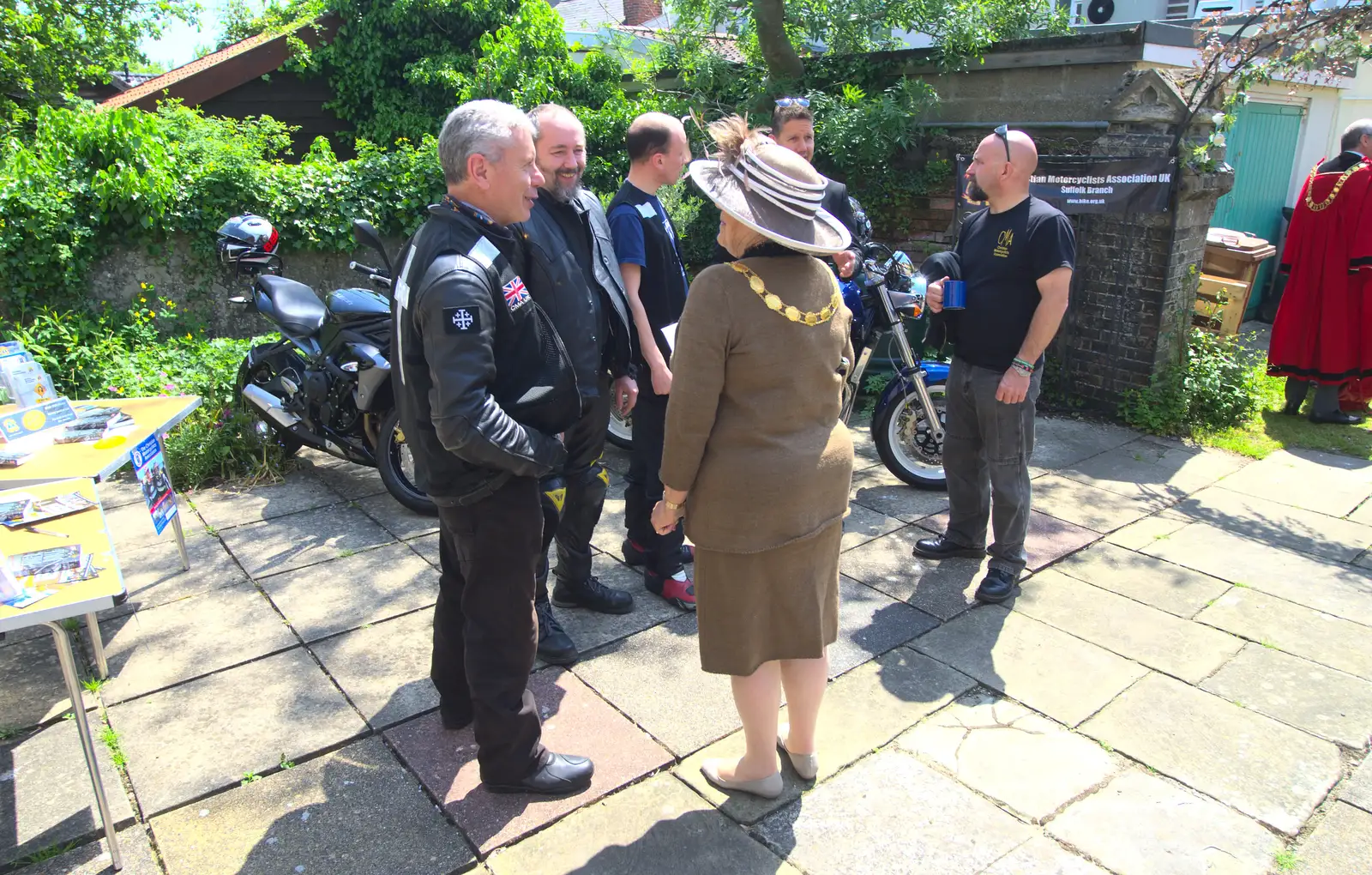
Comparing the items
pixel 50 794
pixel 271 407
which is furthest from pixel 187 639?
pixel 271 407

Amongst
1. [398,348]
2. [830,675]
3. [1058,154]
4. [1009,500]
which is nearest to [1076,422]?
[1058,154]

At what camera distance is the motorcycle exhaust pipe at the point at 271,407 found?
4734 millimetres

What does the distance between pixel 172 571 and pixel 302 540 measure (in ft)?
1.78

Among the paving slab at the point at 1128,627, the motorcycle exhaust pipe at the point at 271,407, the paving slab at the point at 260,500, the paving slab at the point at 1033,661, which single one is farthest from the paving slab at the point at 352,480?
the paving slab at the point at 1128,627

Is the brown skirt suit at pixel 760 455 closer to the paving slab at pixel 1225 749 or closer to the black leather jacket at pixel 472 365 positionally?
the black leather jacket at pixel 472 365

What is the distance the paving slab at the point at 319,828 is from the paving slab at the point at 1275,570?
3.32m

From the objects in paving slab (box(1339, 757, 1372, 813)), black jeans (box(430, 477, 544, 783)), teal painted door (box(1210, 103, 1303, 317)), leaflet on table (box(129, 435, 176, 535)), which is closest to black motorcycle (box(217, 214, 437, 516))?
leaflet on table (box(129, 435, 176, 535))

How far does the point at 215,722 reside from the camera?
2879 mm

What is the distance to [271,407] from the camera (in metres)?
4.78

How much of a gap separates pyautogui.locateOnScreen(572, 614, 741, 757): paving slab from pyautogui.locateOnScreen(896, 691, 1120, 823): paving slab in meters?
0.60

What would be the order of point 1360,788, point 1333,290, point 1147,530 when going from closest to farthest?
point 1360,788
point 1147,530
point 1333,290

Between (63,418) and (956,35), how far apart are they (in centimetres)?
621

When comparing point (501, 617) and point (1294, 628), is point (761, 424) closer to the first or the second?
point (501, 617)

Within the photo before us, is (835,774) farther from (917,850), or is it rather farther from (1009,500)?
(1009,500)
